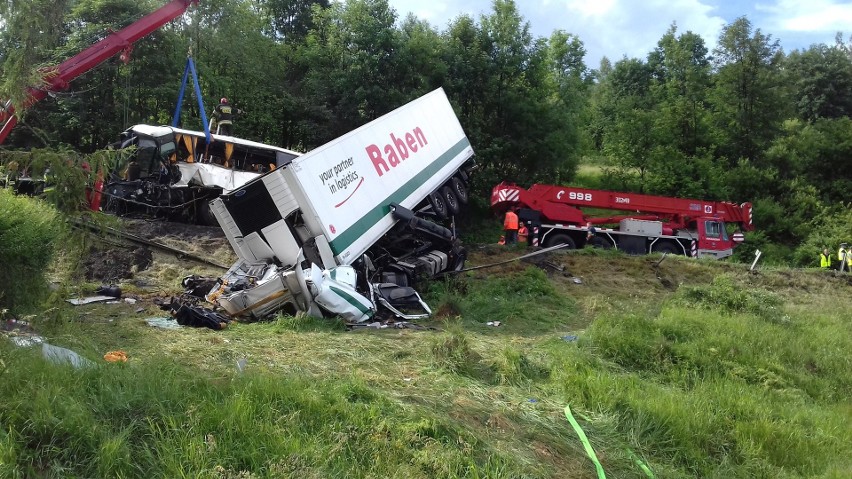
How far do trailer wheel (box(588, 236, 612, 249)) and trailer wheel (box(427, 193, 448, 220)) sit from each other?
5.86 meters

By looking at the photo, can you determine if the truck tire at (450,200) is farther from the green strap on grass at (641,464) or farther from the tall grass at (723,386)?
the green strap on grass at (641,464)

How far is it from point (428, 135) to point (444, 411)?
31.0 feet

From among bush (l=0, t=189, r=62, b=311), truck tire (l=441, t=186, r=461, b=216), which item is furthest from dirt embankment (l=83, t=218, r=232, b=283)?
truck tire (l=441, t=186, r=461, b=216)

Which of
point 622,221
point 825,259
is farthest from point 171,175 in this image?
point 825,259

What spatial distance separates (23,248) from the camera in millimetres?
5957

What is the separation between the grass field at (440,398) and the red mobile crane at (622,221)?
27.2 ft

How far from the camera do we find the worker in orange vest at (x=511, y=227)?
661 inches

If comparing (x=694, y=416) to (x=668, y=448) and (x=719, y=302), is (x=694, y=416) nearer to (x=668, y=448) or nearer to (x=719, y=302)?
(x=668, y=448)

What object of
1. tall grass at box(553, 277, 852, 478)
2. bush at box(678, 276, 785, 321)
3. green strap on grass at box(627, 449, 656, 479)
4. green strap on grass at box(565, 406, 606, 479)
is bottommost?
bush at box(678, 276, 785, 321)

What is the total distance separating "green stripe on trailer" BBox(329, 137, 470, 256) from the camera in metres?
9.27

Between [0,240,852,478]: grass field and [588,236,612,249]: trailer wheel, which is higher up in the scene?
[0,240,852,478]: grass field

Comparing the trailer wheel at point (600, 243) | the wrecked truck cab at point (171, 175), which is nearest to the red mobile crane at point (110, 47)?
the wrecked truck cab at point (171, 175)

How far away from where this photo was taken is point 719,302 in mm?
10195

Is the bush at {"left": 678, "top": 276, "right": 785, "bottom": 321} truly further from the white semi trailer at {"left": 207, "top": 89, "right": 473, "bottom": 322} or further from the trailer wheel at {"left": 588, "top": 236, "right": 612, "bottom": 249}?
the trailer wheel at {"left": 588, "top": 236, "right": 612, "bottom": 249}
